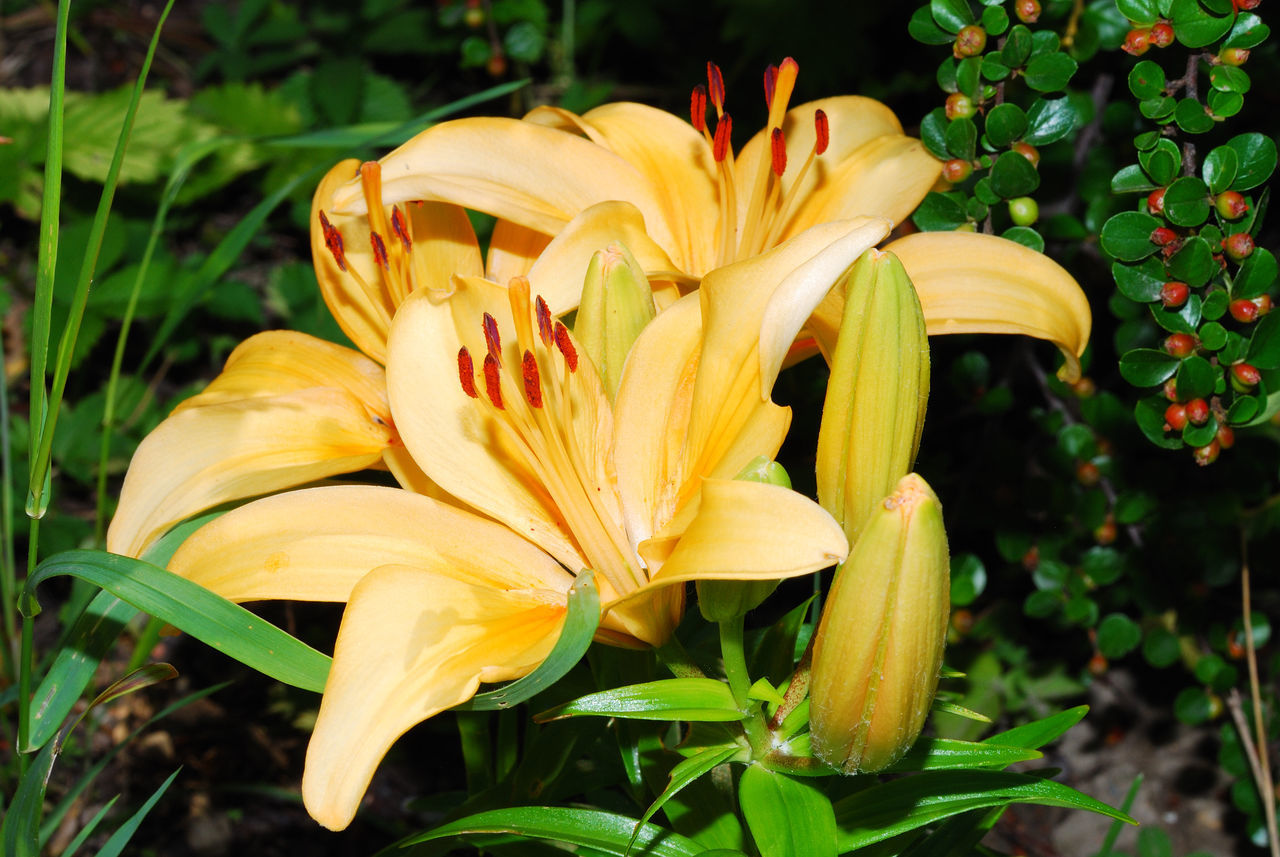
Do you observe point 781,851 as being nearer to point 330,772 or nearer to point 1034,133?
point 330,772

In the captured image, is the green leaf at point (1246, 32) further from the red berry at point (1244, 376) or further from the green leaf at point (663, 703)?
the green leaf at point (663, 703)

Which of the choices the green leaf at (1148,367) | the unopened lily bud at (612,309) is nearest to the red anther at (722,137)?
the unopened lily bud at (612,309)

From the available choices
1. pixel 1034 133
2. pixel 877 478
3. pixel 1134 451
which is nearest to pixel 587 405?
pixel 877 478

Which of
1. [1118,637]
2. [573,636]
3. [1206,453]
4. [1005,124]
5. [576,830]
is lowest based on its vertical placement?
[1118,637]

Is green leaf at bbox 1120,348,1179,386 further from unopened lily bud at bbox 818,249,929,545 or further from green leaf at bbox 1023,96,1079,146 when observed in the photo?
unopened lily bud at bbox 818,249,929,545

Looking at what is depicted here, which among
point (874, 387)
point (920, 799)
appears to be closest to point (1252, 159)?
point (874, 387)

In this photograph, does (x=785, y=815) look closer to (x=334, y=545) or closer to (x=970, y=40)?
(x=334, y=545)
